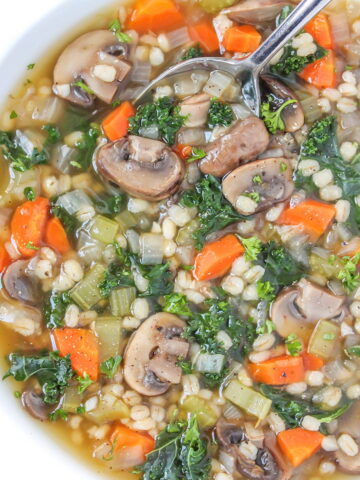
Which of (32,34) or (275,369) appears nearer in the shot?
(32,34)

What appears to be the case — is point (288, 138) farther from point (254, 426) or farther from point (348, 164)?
Result: point (254, 426)

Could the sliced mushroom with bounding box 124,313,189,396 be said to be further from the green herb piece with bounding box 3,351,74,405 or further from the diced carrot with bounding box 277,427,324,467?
the diced carrot with bounding box 277,427,324,467

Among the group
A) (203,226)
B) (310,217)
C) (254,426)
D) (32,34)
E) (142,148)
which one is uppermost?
(32,34)

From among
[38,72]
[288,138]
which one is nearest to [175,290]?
[288,138]

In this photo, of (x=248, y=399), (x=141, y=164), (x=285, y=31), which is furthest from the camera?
(x=248, y=399)

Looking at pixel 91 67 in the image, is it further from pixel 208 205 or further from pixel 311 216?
pixel 311 216

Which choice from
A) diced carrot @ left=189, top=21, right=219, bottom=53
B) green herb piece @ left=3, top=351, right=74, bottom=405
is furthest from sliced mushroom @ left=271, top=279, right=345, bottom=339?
diced carrot @ left=189, top=21, right=219, bottom=53

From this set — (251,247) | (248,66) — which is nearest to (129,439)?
(251,247)
